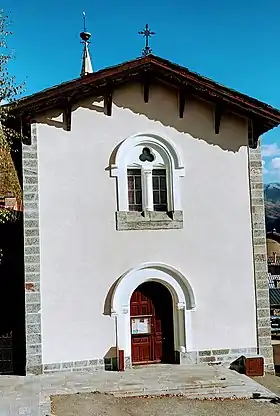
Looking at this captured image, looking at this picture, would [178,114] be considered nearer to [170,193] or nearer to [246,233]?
[170,193]

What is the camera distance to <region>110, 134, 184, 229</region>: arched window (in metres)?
13.1

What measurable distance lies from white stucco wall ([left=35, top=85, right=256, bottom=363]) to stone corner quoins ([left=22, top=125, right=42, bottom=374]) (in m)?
0.15

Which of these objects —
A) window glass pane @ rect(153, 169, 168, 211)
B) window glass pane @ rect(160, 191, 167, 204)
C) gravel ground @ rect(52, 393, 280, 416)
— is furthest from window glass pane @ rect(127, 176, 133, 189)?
gravel ground @ rect(52, 393, 280, 416)

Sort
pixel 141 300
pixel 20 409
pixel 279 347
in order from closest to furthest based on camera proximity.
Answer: pixel 20 409
pixel 141 300
pixel 279 347

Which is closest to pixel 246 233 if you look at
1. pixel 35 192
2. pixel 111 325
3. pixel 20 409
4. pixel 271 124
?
pixel 271 124

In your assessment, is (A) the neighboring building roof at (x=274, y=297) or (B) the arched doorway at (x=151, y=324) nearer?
(B) the arched doorway at (x=151, y=324)

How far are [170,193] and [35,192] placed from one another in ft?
10.8

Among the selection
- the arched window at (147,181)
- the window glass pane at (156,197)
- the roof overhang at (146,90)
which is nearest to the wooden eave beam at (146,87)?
the roof overhang at (146,90)

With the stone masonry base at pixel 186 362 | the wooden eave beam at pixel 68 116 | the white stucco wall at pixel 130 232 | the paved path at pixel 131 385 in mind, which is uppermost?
the wooden eave beam at pixel 68 116

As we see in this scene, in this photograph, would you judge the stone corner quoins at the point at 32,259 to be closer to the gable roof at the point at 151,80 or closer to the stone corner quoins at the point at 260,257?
the gable roof at the point at 151,80

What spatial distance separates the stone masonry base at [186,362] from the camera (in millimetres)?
12367

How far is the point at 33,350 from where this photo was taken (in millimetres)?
12273

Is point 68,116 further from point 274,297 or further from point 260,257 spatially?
point 274,297

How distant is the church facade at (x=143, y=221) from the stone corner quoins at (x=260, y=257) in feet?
0.09
